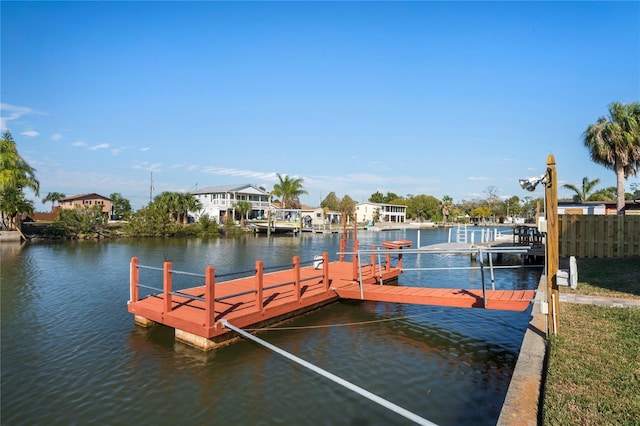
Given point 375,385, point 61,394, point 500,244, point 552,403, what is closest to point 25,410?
point 61,394

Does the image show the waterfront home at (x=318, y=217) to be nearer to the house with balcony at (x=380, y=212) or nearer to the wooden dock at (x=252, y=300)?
the house with balcony at (x=380, y=212)

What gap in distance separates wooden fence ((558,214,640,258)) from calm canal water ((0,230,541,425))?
31.4ft

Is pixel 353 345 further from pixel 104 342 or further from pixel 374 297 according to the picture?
pixel 104 342

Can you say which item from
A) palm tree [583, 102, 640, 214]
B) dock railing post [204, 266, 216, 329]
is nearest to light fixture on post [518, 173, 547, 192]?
dock railing post [204, 266, 216, 329]

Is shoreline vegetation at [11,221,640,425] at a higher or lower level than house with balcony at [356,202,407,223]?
lower

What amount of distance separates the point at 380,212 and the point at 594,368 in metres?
94.0

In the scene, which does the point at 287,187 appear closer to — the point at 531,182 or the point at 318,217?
the point at 318,217

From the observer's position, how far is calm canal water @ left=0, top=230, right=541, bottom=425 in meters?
6.50

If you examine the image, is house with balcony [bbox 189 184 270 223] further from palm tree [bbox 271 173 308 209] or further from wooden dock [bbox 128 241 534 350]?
wooden dock [bbox 128 241 534 350]

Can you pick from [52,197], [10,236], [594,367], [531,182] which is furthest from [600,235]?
[52,197]

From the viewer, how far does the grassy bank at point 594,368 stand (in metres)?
4.42

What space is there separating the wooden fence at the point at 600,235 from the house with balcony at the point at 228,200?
50749mm

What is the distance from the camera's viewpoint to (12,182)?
40.5 meters

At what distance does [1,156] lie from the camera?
40.6 meters
